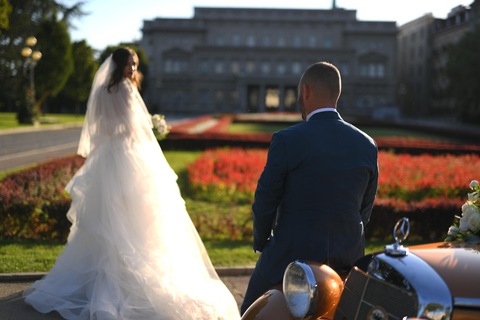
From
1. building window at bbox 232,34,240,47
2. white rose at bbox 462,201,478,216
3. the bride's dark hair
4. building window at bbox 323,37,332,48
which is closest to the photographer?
white rose at bbox 462,201,478,216

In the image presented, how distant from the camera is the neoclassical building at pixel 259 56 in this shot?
68812mm

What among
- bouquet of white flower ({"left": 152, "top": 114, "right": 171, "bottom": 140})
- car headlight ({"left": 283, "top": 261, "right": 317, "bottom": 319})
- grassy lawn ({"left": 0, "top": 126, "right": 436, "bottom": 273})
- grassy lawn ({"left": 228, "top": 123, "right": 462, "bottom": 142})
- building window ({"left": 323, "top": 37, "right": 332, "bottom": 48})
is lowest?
grassy lawn ({"left": 0, "top": 126, "right": 436, "bottom": 273})

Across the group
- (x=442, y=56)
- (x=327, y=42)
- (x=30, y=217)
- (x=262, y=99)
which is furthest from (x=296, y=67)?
(x=30, y=217)

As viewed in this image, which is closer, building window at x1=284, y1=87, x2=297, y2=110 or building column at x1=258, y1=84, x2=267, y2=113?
building column at x1=258, y1=84, x2=267, y2=113

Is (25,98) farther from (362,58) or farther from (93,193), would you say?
(362,58)

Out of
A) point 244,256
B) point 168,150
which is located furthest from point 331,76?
point 168,150

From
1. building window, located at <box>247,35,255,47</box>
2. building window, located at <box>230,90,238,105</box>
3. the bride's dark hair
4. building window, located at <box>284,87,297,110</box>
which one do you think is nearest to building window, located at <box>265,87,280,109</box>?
building window, located at <box>284,87,297,110</box>

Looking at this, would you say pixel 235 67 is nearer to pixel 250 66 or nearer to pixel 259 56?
pixel 250 66

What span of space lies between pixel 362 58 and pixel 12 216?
6924 centimetres

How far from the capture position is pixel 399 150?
672 inches

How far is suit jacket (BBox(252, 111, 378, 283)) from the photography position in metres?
2.38

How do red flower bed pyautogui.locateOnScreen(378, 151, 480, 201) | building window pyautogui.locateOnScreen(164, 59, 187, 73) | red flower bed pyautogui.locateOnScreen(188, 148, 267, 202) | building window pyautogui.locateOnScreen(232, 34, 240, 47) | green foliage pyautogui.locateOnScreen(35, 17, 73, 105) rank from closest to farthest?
red flower bed pyautogui.locateOnScreen(378, 151, 480, 201), red flower bed pyautogui.locateOnScreen(188, 148, 267, 202), green foliage pyautogui.locateOnScreen(35, 17, 73, 105), building window pyautogui.locateOnScreen(164, 59, 187, 73), building window pyautogui.locateOnScreen(232, 34, 240, 47)

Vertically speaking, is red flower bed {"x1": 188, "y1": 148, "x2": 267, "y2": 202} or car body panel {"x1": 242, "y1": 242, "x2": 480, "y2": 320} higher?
car body panel {"x1": 242, "y1": 242, "x2": 480, "y2": 320}

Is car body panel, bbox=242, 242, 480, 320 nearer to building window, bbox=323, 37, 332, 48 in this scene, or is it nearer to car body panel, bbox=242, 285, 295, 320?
car body panel, bbox=242, 285, 295, 320
